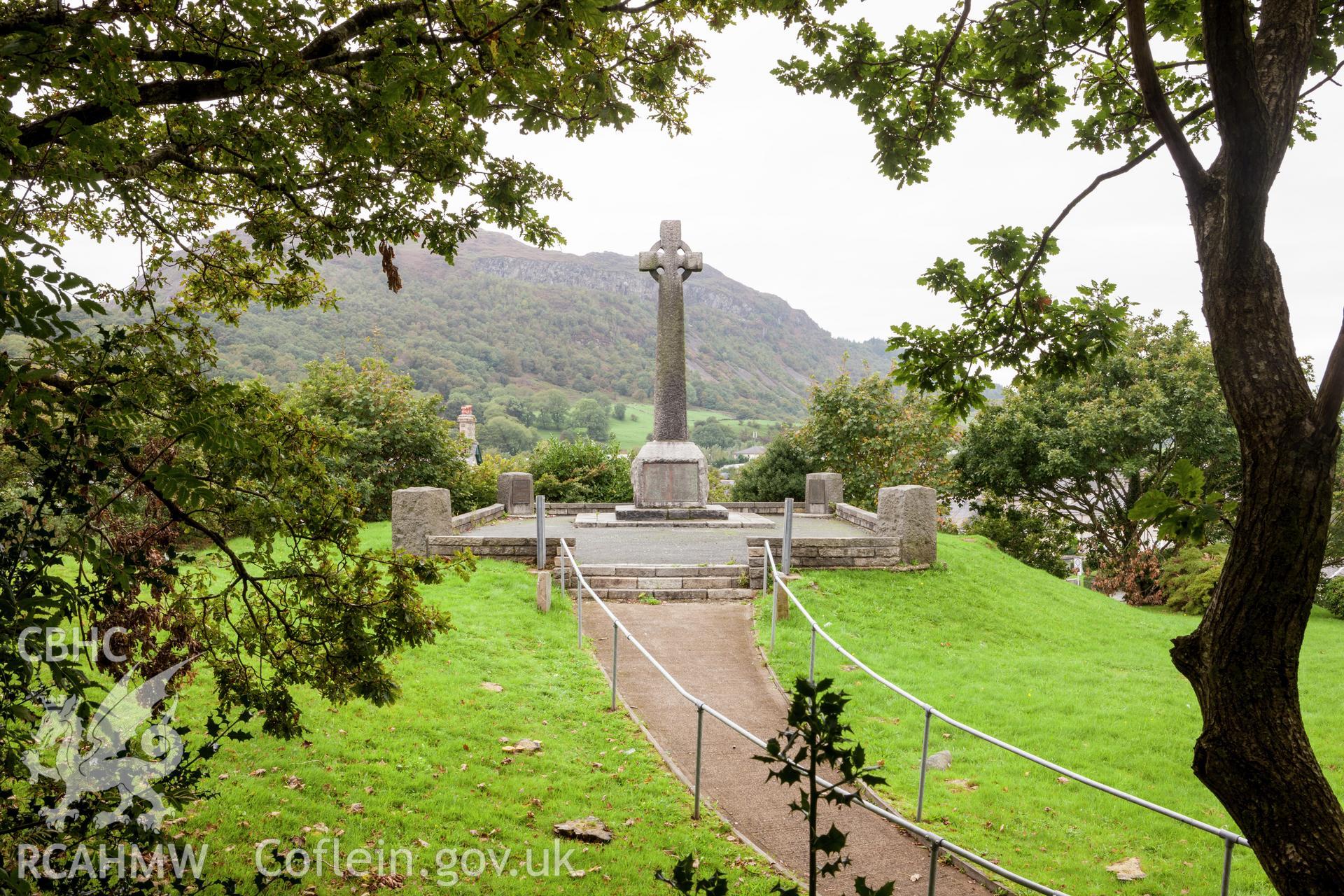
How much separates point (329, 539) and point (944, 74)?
4.88 m

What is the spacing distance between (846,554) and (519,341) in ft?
292

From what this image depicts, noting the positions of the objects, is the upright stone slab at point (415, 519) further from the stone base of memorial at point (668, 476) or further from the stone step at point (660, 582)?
the stone base of memorial at point (668, 476)

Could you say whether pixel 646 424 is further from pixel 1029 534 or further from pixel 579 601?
pixel 579 601

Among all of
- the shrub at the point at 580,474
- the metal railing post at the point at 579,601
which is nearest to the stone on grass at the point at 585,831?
the metal railing post at the point at 579,601

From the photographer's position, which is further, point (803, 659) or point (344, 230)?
point (803, 659)

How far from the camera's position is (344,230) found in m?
5.79

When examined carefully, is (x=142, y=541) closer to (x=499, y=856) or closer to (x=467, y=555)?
(x=467, y=555)

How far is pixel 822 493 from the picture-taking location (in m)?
21.4

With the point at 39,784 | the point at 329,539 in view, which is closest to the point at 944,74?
the point at 329,539

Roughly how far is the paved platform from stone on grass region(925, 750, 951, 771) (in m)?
6.53

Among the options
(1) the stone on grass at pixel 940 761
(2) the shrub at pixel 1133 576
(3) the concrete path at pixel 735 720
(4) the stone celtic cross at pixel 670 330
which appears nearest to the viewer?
(3) the concrete path at pixel 735 720

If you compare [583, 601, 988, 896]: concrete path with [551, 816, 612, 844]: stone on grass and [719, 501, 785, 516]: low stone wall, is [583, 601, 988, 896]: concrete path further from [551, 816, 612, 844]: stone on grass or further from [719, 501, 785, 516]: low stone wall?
[719, 501, 785, 516]: low stone wall

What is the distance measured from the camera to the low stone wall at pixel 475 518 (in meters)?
16.1

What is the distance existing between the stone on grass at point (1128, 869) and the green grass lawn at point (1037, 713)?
7 cm
